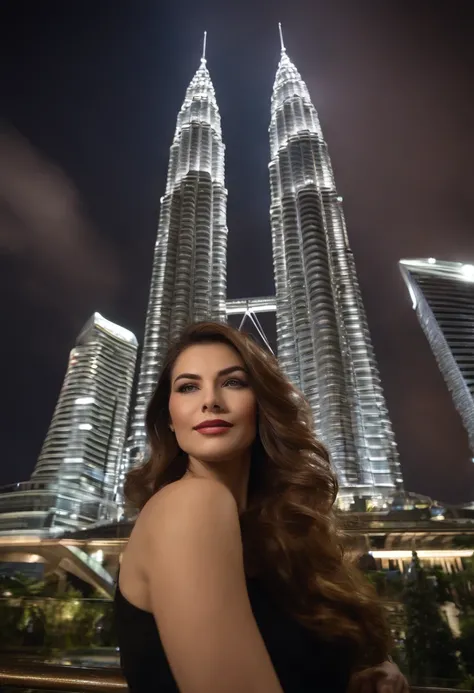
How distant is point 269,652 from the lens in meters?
0.54

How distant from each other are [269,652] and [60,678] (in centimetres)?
58

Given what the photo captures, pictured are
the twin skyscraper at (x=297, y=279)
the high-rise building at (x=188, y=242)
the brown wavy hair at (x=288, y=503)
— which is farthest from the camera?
the high-rise building at (x=188, y=242)

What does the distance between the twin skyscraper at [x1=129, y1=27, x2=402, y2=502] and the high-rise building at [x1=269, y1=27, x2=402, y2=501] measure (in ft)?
0.15

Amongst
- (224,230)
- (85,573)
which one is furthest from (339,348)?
(85,573)

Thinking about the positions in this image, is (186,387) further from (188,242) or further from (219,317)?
(188,242)

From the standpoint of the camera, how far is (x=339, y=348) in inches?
676

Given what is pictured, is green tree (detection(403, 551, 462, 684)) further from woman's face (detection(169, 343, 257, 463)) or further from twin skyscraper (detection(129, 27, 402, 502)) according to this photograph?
twin skyscraper (detection(129, 27, 402, 502))

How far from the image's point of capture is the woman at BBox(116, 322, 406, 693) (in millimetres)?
457

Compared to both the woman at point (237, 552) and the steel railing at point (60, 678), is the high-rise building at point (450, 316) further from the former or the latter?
the steel railing at point (60, 678)

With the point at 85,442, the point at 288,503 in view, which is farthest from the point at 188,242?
the point at 288,503

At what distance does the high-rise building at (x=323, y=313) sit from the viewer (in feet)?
52.3

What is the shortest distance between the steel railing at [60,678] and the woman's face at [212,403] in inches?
20.1

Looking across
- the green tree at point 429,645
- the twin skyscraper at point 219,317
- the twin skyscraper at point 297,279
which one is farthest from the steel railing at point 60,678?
the twin skyscraper at point 297,279

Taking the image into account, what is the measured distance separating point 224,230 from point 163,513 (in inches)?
849
